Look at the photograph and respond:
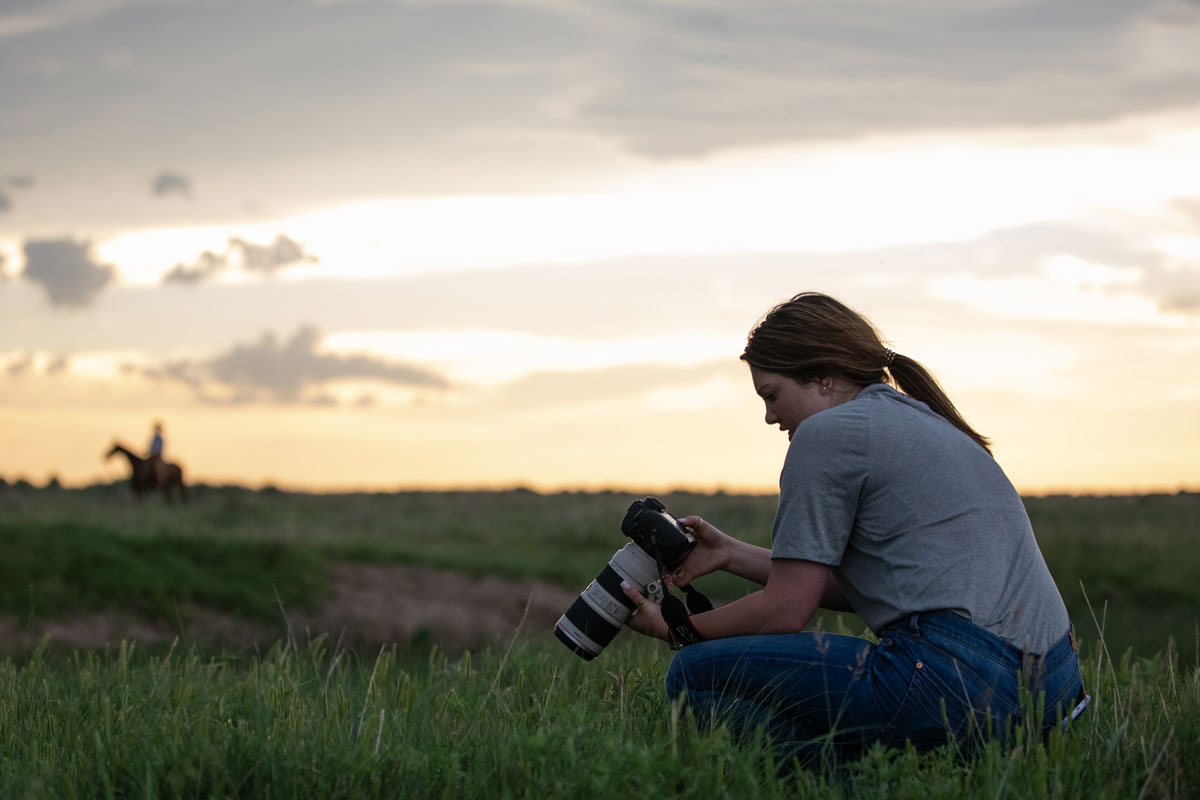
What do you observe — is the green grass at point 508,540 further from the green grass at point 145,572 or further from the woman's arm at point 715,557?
the woman's arm at point 715,557

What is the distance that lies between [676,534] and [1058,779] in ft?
4.81

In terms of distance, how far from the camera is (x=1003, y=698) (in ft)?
12.6

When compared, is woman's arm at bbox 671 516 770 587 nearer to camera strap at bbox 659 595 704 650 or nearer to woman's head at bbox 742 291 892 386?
camera strap at bbox 659 595 704 650

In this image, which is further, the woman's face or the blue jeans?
the woman's face

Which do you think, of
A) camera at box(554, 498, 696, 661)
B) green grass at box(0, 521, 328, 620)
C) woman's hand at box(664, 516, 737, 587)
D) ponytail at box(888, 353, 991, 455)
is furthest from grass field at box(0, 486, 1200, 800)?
green grass at box(0, 521, 328, 620)

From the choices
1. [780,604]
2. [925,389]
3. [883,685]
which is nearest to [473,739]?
[780,604]

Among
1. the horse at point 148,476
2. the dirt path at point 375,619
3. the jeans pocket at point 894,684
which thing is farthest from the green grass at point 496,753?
the horse at point 148,476

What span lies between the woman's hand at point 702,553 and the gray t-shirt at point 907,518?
1.51 ft

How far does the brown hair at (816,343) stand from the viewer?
13.3ft

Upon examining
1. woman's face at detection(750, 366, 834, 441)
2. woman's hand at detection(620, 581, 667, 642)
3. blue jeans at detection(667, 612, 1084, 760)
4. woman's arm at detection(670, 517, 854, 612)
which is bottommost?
blue jeans at detection(667, 612, 1084, 760)

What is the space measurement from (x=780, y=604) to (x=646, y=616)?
620 millimetres


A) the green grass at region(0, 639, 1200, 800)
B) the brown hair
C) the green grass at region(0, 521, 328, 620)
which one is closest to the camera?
the green grass at region(0, 639, 1200, 800)

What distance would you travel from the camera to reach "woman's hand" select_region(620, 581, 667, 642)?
426 centimetres

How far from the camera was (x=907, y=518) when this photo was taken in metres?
3.84
